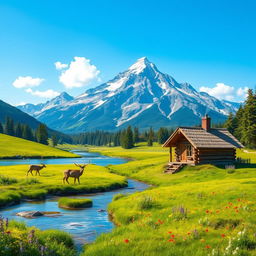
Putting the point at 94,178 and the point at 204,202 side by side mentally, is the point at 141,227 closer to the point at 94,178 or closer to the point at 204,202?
the point at 204,202

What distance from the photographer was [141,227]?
16.3 metres

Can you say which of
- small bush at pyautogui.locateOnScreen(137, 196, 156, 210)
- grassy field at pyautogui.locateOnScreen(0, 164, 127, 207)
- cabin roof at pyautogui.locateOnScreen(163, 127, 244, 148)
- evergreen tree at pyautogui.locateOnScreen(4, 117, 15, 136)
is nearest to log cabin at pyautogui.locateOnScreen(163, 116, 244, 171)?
cabin roof at pyautogui.locateOnScreen(163, 127, 244, 148)

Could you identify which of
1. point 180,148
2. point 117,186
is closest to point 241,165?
point 180,148

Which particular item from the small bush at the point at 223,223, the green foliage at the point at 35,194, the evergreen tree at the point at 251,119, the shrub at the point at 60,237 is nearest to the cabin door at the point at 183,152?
the green foliage at the point at 35,194

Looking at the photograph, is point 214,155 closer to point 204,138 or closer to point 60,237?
point 204,138

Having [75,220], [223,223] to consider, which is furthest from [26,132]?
[223,223]

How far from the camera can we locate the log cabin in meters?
49.9

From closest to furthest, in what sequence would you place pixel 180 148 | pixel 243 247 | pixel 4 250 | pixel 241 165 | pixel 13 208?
1. pixel 4 250
2. pixel 243 247
3. pixel 13 208
4. pixel 241 165
5. pixel 180 148

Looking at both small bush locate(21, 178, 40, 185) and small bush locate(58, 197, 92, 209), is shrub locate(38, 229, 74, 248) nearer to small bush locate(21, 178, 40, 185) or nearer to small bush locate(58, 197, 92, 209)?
small bush locate(58, 197, 92, 209)

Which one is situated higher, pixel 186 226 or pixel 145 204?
pixel 186 226

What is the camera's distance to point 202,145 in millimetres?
49000

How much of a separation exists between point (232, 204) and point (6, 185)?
25.7 meters

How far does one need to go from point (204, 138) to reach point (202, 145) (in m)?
2.99

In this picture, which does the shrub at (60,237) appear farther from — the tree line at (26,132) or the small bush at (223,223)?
the tree line at (26,132)
